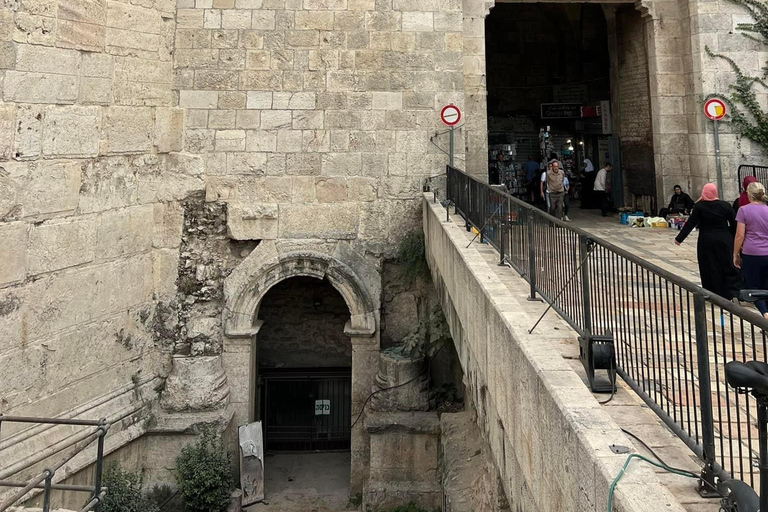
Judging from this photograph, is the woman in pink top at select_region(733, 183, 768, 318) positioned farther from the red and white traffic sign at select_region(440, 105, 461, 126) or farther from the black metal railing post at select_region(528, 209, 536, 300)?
the red and white traffic sign at select_region(440, 105, 461, 126)

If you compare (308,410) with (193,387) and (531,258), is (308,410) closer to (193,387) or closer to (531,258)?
(193,387)

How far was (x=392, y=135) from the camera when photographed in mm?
9977

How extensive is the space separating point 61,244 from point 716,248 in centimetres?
795

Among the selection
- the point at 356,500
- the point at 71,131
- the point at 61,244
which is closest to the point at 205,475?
the point at 356,500

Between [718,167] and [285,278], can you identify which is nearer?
[285,278]

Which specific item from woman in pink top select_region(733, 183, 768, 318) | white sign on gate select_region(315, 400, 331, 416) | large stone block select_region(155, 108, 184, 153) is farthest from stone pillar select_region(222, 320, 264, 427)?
A: woman in pink top select_region(733, 183, 768, 318)

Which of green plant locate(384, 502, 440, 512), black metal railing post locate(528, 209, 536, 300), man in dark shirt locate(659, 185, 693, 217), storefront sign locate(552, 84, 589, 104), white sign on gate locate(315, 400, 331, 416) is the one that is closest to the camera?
black metal railing post locate(528, 209, 536, 300)

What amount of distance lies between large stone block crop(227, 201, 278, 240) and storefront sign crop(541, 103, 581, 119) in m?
9.46

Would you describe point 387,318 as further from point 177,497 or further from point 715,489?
point 715,489

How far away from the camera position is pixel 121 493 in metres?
8.37

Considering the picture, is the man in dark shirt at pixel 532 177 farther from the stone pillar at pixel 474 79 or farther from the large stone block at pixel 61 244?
the large stone block at pixel 61 244

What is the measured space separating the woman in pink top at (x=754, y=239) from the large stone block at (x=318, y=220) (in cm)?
609

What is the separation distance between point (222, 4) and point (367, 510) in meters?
8.85

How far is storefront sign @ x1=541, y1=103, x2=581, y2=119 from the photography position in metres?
15.4
